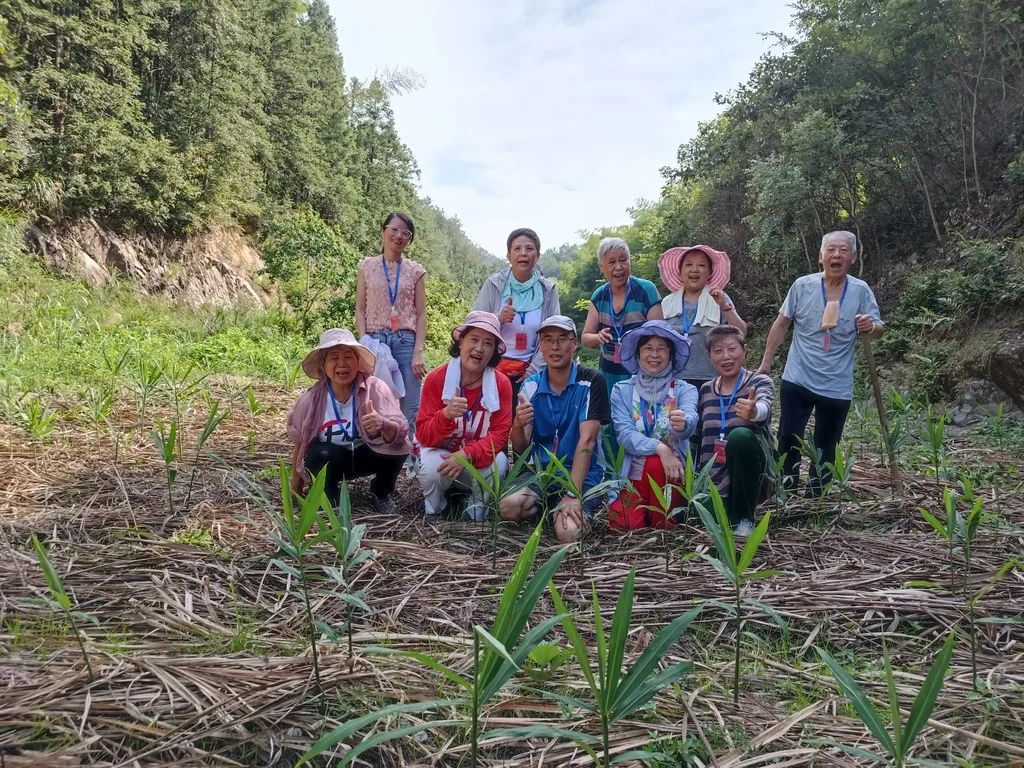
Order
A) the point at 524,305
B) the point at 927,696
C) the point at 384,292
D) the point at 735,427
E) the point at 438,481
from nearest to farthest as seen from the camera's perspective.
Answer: the point at 927,696 < the point at 735,427 < the point at 438,481 < the point at 524,305 < the point at 384,292

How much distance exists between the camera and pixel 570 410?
3.18 meters

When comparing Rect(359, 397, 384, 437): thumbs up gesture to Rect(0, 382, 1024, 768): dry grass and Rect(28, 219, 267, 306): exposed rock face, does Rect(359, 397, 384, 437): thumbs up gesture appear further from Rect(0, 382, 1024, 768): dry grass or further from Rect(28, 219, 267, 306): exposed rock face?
Rect(28, 219, 267, 306): exposed rock face

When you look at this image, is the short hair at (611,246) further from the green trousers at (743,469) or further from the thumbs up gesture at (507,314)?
the green trousers at (743,469)

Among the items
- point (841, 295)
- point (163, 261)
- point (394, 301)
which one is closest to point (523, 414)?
point (394, 301)

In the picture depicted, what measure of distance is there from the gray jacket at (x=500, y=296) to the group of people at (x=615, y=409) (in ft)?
1.34

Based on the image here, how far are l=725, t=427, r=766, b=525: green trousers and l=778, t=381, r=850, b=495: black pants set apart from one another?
632mm

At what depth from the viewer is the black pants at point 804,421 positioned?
3346 millimetres

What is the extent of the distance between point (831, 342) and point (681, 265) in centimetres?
96

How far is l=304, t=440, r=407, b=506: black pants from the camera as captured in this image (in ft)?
10.2

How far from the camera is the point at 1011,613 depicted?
190 cm

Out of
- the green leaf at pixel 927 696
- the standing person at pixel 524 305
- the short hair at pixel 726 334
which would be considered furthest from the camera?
the standing person at pixel 524 305

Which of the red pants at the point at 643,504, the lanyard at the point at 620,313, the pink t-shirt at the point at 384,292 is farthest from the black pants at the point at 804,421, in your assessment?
the pink t-shirt at the point at 384,292

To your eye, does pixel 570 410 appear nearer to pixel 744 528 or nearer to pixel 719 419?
pixel 719 419

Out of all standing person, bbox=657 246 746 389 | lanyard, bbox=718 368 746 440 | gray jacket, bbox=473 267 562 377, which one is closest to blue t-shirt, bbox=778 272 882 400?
standing person, bbox=657 246 746 389
